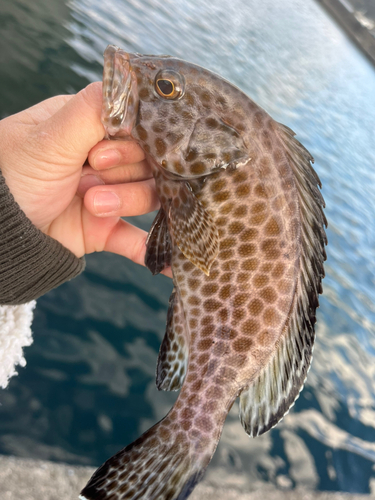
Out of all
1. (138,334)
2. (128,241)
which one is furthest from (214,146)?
(138,334)

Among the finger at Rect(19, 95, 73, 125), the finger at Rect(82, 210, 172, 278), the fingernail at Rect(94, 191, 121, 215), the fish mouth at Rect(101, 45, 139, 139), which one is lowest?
the finger at Rect(82, 210, 172, 278)

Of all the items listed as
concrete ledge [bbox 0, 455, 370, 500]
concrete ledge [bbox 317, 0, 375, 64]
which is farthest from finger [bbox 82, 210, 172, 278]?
concrete ledge [bbox 317, 0, 375, 64]

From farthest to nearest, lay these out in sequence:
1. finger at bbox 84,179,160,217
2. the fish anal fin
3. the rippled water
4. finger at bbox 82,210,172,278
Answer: the rippled water
finger at bbox 82,210,172,278
finger at bbox 84,179,160,217
the fish anal fin

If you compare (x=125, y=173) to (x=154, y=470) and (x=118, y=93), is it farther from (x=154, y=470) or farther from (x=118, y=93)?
(x=154, y=470)

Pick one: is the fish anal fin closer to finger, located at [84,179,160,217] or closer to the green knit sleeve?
finger, located at [84,179,160,217]

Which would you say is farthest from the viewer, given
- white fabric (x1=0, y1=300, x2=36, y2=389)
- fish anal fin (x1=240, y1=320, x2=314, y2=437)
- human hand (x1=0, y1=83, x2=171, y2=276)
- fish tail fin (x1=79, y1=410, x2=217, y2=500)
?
white fabric (x1=0, y1=300, x2=36, y2=389)

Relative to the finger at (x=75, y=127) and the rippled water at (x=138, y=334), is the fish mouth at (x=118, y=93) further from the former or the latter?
the rippled water at (x=138, y=334)

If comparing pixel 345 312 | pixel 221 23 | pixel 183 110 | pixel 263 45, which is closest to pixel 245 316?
pixel 183 110
